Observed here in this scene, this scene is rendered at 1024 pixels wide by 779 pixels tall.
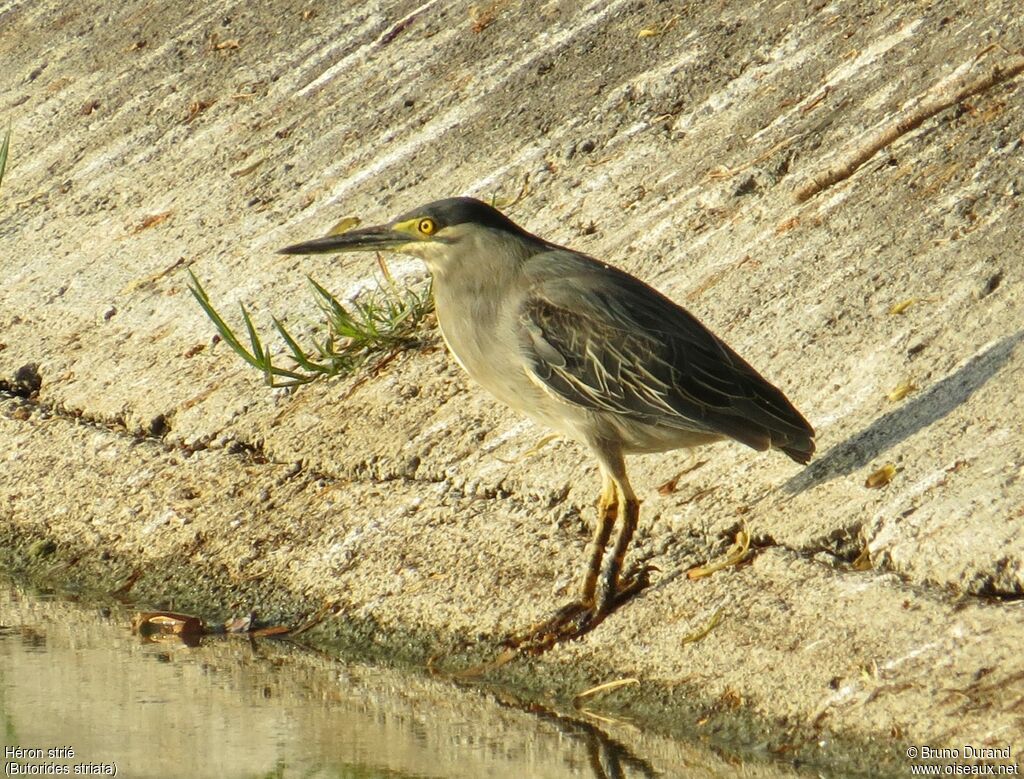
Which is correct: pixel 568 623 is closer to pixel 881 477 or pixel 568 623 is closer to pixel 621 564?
pixel 621 564

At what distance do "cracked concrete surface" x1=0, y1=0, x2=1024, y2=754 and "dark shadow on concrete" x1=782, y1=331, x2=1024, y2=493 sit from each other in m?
0.02

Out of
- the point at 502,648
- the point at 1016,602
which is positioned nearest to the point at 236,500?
the point at 502,648

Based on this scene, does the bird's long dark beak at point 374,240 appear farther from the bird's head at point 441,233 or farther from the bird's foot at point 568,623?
the bird's foot at point 568,623

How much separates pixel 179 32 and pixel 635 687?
650cm

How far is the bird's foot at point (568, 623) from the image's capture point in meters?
5.44

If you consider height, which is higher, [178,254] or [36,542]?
[178,254]

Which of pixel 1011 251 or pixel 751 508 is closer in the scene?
pixel 751 508

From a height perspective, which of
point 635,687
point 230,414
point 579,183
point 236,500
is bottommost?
point 635,687

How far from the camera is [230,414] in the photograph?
23.3 feet

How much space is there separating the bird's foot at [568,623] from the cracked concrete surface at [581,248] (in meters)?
0.06

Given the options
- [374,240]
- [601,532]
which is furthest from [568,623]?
[374,240]

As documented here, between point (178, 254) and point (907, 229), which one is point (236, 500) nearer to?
point (178, 254)

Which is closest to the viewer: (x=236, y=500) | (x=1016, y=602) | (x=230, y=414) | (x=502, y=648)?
(x=1016, y=602)

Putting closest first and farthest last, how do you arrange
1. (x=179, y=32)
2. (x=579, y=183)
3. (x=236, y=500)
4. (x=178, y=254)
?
1. (x=236, y=500)
2. (x=579, y=183)
3. (x=178, y=254)
4. (x=179, y=32)
